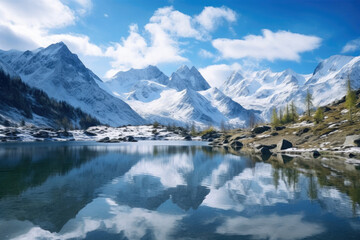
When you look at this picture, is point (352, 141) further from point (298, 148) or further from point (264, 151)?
point (264, 151)

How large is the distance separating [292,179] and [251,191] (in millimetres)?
10869

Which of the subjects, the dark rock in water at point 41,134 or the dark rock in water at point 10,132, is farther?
the dark rock in water at point 41,134

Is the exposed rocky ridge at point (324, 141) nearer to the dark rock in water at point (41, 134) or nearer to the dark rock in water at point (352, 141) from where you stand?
the dark rock in water at point (352, 141)

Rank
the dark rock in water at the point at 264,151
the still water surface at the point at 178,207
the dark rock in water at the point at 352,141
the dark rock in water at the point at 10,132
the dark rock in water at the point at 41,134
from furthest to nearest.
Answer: the dark rock in water at the point at 41,134 → the dark rock in water at the point at 10,132 → the dark rock in water at the point at 264,151 → the dark rock in water at the point at 352,141 → the still water surface at the point at 178,207

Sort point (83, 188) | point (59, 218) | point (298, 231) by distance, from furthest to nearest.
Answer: point (83, 188) → point (59, 218) → point (298, 231)

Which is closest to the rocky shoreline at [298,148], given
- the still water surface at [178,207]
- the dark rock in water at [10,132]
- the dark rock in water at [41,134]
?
the still water surface at [178,207]

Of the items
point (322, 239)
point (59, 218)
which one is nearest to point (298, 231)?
point (322, 239)

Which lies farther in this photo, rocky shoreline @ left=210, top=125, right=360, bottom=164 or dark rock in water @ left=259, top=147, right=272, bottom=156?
dark rock in water @ left=259, top=147, right=272, bottom=156

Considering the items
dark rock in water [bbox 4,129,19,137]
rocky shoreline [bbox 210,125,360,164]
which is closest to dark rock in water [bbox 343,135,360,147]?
rocky shoreline [bbox 210,125,360,164]

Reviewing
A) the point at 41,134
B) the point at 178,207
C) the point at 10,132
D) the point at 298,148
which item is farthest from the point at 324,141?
the point at 41,134

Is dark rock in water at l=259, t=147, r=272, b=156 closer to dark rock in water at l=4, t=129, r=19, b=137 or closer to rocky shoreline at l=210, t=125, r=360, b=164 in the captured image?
rocky shoreline at l=210, t=125, r=360, b=164

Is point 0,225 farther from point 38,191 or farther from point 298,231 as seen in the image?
point 298,231

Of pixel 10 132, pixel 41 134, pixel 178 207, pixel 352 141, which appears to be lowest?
pixel 178 207

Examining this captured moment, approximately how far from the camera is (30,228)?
19.0 metres
